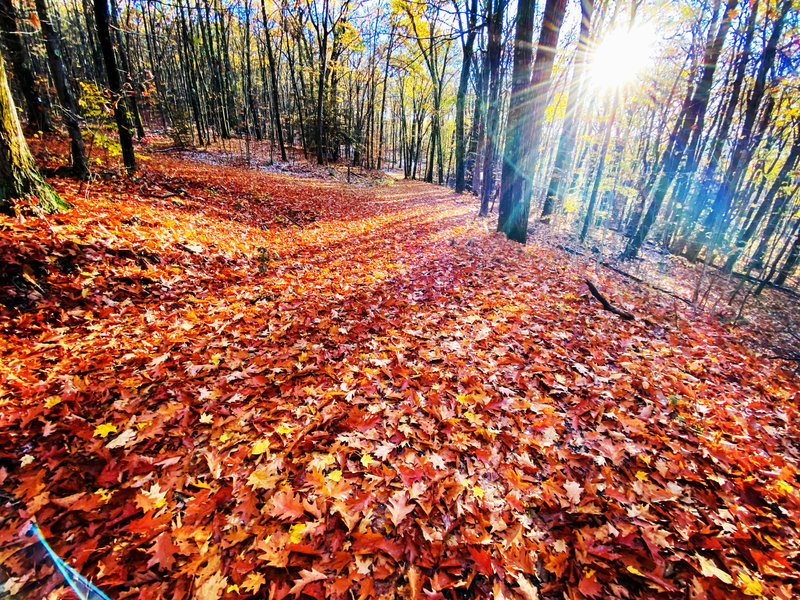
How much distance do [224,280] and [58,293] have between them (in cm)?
189

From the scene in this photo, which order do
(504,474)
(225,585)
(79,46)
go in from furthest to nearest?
(79,46), (504,474), (225,585)

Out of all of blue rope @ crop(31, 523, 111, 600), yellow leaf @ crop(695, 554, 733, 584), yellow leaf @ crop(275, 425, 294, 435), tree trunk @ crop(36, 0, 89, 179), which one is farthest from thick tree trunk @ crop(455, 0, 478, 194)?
blue rope @ crop(31, 523, 111, 600)

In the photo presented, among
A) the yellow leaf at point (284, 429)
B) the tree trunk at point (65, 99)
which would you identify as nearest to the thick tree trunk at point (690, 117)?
the yellow leaf at point (284, 429)

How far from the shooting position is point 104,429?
246 cm

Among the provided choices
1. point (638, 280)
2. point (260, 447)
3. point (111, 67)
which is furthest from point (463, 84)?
point (260, 447)

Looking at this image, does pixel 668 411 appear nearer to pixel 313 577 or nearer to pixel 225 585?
pixel 313 577

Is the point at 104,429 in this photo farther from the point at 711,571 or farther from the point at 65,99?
the point at 65,99

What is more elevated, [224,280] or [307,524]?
[224,280]

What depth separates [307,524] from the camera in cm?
203

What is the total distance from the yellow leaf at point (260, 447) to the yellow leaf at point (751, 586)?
10.6ft

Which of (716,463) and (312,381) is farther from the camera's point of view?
(312,381)

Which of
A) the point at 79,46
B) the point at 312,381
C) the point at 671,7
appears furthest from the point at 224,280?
the point at 79,46

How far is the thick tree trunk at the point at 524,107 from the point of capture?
7293 millimetres

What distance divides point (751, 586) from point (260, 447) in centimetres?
333
